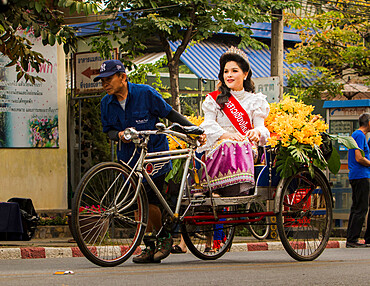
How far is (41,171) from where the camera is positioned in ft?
47.6

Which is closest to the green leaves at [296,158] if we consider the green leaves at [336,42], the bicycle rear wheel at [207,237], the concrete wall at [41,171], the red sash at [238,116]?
the red sash at [238,116]

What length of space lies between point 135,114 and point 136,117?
3cm

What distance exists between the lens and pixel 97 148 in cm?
1634

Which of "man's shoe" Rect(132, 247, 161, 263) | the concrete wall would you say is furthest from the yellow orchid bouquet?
the concrete wall

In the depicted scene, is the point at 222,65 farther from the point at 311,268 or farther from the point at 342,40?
the point at 342,40

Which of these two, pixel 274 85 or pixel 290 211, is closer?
pixel 290 211

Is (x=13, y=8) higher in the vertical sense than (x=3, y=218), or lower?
higher

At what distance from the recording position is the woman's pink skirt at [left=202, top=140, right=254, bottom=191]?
21.8ft

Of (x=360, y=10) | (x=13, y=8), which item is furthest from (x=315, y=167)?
(x=360, y=10)

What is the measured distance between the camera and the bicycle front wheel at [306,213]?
6.94 metres

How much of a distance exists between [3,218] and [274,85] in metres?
5.64

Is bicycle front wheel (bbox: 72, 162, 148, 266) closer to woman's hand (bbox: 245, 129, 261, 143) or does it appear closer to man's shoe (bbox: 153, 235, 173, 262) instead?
man's shoe (bbox: 153, 235, 173, 262)

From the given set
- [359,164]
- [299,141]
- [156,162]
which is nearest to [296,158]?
[299,141]

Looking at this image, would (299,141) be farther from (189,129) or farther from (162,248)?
(162,248)
